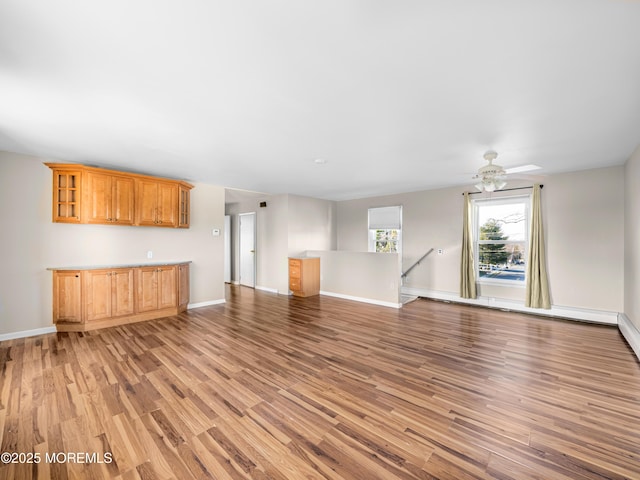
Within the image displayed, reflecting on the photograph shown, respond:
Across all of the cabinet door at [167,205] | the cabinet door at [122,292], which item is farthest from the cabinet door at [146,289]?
the cabinet door at [167,205]

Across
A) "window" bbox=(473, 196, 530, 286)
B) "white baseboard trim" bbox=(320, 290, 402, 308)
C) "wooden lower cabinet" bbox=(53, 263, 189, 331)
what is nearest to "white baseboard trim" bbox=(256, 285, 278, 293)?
"white baseboard trim" bbox=(320, 290, 402, 308)

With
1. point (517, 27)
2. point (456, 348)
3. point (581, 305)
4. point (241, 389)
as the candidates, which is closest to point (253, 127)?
point (517, 27)

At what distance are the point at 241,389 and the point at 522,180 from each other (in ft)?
19.3

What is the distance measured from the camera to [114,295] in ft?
13.7

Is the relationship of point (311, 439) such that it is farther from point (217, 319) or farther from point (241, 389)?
point (217, 319)

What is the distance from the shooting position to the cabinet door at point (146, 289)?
4.42 m

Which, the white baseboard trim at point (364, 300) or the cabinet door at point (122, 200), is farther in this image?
the white baseboard trim at point (364, 300)

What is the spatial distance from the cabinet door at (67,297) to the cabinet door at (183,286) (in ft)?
4.49

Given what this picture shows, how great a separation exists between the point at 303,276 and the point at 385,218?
276cm

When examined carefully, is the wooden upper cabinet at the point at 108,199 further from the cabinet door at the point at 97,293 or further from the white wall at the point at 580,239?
the white wall at the point at 580,239

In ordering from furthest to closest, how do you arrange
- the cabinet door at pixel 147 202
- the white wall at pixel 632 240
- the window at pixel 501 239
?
1. the window at pixel 501 239
2. the cabinet door at pixel 147 202
3. the white wall at pixel 632 240

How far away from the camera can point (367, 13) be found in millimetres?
1398

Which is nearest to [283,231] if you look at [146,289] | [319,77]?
[146,289]

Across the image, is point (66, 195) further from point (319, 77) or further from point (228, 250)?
point (228, 250)
